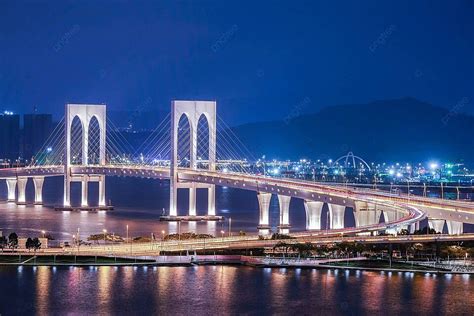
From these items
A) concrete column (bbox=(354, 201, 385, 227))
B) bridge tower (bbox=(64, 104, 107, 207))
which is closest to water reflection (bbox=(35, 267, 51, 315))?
concrete column (bbox=(354, 201, 385, 227))

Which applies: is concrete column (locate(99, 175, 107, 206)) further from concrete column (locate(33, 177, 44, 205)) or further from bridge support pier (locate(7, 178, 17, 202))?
bridge support pier (locate(7, 178, 17, 202))

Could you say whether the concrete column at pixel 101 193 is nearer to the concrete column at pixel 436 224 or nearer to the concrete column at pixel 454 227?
the concrete column at pixel 436 224

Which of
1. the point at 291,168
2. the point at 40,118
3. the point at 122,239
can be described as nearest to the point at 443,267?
the point at 122,239

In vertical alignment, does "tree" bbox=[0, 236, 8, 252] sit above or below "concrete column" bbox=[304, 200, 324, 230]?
below

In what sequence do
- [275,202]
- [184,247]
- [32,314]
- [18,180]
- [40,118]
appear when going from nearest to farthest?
Answer: [32,314] → [184,247] → [18,180] → [275,202] → [40,118]

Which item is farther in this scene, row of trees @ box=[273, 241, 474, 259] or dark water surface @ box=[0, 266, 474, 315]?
row of trees @ box=[273, 241, 474, 259]

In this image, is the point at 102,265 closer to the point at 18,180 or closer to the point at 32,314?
the point at 32,314

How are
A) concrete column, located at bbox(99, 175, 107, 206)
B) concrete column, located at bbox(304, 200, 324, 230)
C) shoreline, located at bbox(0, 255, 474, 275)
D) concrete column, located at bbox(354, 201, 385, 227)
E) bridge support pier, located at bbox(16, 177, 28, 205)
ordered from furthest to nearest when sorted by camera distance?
bridge support pier, located at bbox(16, 177, 28, 205)
concrete column, located at bbox(99, 175, 107, 206)
concrete column, located at bbox(304, 200, 324, 230)
concrete column, located at bbox(354, 201, 385, 227)
shoreline, located at bbox(0, 255, 474, 275)
